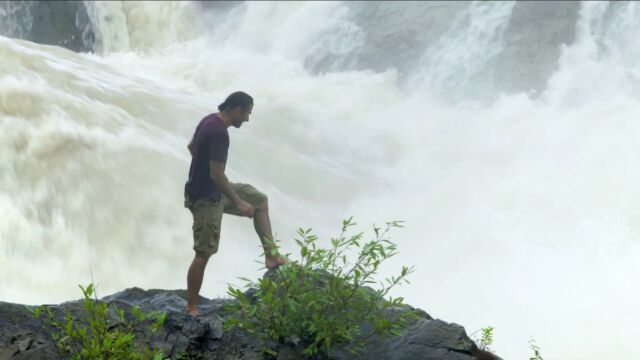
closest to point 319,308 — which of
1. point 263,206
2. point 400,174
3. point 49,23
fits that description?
point 263,206

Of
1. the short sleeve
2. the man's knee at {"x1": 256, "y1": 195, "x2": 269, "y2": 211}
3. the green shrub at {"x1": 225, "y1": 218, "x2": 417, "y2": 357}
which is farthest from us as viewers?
the man's knee at {"x1": 256, "y1": 195, "x2": 269, "y2": 211}

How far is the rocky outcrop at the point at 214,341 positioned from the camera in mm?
4207

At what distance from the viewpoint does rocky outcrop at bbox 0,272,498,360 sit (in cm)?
421

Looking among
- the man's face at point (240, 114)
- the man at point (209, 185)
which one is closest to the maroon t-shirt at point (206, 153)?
the man at point (209, 185)

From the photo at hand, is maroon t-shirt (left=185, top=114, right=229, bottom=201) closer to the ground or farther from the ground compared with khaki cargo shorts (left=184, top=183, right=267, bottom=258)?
farther from the ground

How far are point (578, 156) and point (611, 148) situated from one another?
55 cm

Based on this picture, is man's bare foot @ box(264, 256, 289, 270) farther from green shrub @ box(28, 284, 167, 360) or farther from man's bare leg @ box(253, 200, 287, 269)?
green shrub @ box(28, 284, 167, 360)

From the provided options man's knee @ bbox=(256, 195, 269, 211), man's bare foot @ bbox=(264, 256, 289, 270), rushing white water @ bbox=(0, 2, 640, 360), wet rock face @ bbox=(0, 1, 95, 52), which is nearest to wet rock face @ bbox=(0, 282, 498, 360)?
man's bare foot @ bbox=(264, 256, 289, 270)

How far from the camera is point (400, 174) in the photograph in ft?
47.5

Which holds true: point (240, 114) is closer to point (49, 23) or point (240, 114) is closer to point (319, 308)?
point (319, 308)

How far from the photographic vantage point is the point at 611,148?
1339 centimetres

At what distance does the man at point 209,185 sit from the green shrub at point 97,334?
65 centimetres

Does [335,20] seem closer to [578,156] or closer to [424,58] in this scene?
[424,58]

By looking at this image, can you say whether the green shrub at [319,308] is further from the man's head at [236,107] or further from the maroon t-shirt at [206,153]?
the man's head at [236,107]
